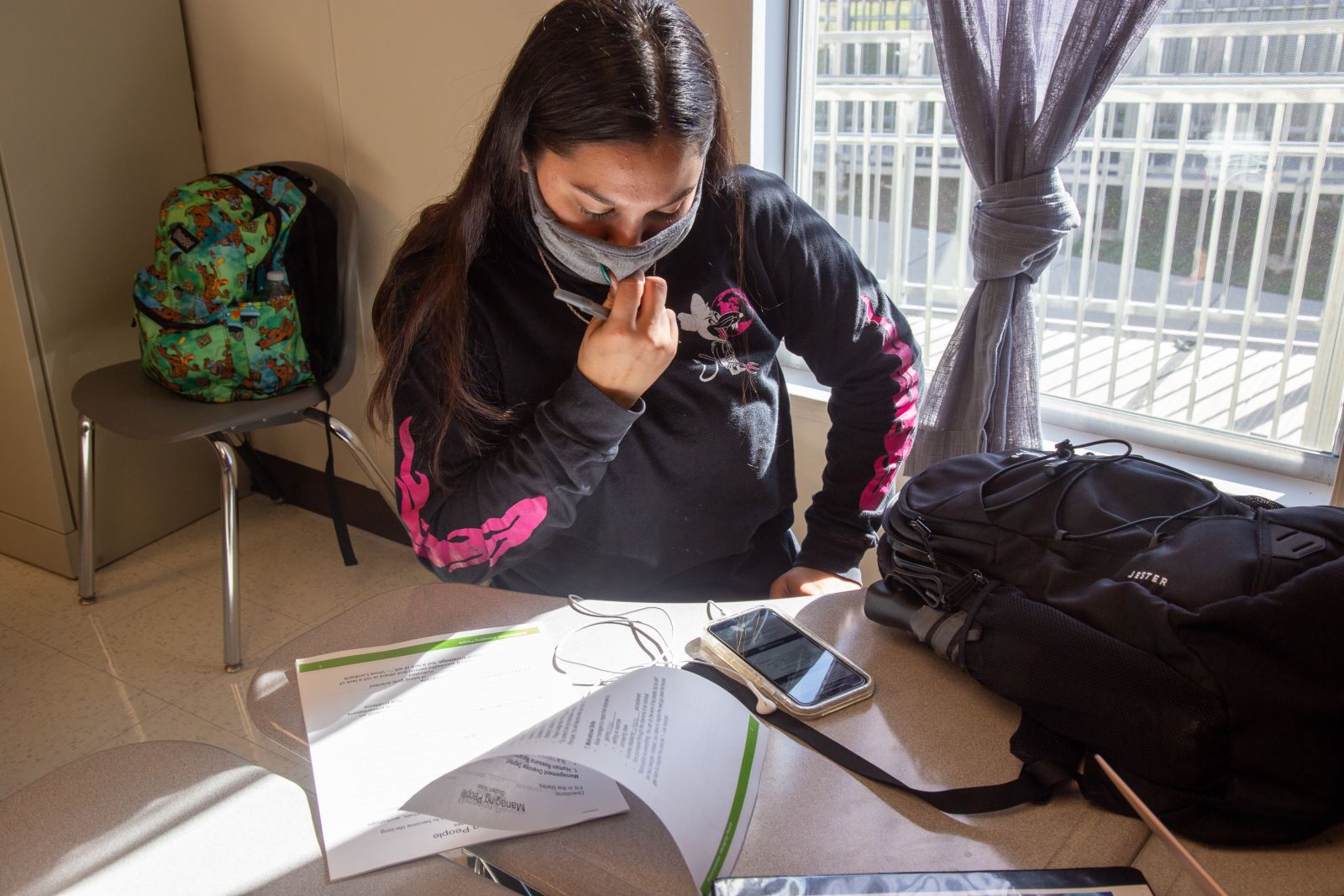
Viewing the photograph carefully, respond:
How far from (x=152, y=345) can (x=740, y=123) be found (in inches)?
51.0

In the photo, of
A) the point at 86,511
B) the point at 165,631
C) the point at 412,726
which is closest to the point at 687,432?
the point at 412,726

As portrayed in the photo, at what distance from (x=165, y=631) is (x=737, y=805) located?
6.22ft

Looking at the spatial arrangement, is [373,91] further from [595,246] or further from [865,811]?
[865,811]

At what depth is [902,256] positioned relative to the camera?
6.15ft

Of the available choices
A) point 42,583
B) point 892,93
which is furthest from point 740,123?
point 42,583

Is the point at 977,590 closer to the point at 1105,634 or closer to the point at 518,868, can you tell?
the point at 1105,634

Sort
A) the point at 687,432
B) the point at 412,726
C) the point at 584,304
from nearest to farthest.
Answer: the point at 412,726 → the point at 584,304 → the point at 687,432

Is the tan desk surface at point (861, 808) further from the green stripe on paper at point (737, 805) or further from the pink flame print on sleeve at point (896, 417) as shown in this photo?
the pink flame print on sleeve at point (896, 417)

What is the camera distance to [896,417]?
1.29 meters

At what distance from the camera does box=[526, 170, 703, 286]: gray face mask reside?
3.38ft

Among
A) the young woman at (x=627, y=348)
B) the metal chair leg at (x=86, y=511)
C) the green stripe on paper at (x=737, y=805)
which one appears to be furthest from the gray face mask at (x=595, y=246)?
the metal chair leg at (x=86, y=511)

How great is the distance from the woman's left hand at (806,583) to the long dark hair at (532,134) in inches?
15.7

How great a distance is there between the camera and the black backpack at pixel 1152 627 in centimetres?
70

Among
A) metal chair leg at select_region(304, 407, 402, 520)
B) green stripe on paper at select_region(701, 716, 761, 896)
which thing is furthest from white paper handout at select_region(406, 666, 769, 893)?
metal chair leg at select_region(304, 407, 402, 520)
